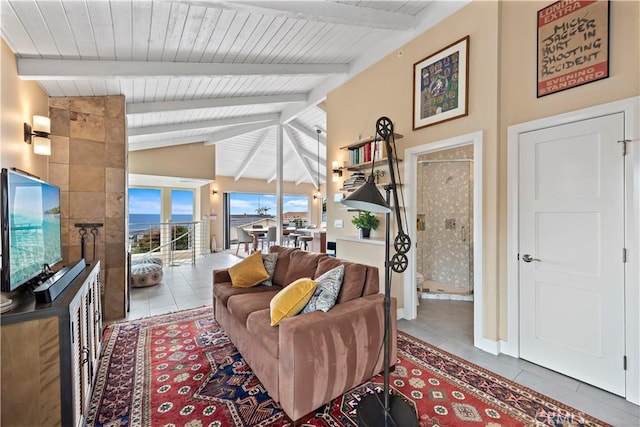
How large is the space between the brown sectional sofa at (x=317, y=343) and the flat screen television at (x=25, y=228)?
4.42 ft

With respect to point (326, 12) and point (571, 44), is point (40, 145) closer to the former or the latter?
point (326, 12)

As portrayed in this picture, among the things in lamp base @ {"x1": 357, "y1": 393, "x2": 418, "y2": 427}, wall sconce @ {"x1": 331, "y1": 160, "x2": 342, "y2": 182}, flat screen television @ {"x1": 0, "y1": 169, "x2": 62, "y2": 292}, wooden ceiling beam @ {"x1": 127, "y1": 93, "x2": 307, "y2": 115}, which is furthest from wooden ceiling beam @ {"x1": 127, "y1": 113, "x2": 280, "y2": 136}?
lamp base @ {"x1": 357, "y1": 393, "x2": 418, "y2": 427}

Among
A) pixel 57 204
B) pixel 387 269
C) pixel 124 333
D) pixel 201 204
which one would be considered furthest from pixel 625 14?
pixel 201 204

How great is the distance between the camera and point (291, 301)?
1.92 m

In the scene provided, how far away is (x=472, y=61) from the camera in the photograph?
2711 millimetres

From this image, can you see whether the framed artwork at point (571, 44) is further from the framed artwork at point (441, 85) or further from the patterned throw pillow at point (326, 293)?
the patterned throw pillow at point (326, 293)

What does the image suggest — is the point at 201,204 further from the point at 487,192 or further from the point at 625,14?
the point at 625,14

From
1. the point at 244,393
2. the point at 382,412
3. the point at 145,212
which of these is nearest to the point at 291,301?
the point at 244,393

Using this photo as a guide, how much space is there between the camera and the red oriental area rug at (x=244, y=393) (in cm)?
171

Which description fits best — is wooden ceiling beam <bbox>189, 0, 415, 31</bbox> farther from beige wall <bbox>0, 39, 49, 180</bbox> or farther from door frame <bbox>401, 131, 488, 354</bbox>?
beige wall <bbox>0, 39, 49, 180</bbox>

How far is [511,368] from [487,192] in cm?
151

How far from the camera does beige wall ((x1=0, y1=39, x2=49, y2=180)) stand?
2127 millimetres

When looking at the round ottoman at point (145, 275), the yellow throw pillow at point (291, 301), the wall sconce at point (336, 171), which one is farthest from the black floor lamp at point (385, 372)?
the round ottoman at point (145, 275)

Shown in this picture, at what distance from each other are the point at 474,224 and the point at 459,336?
1182mm
